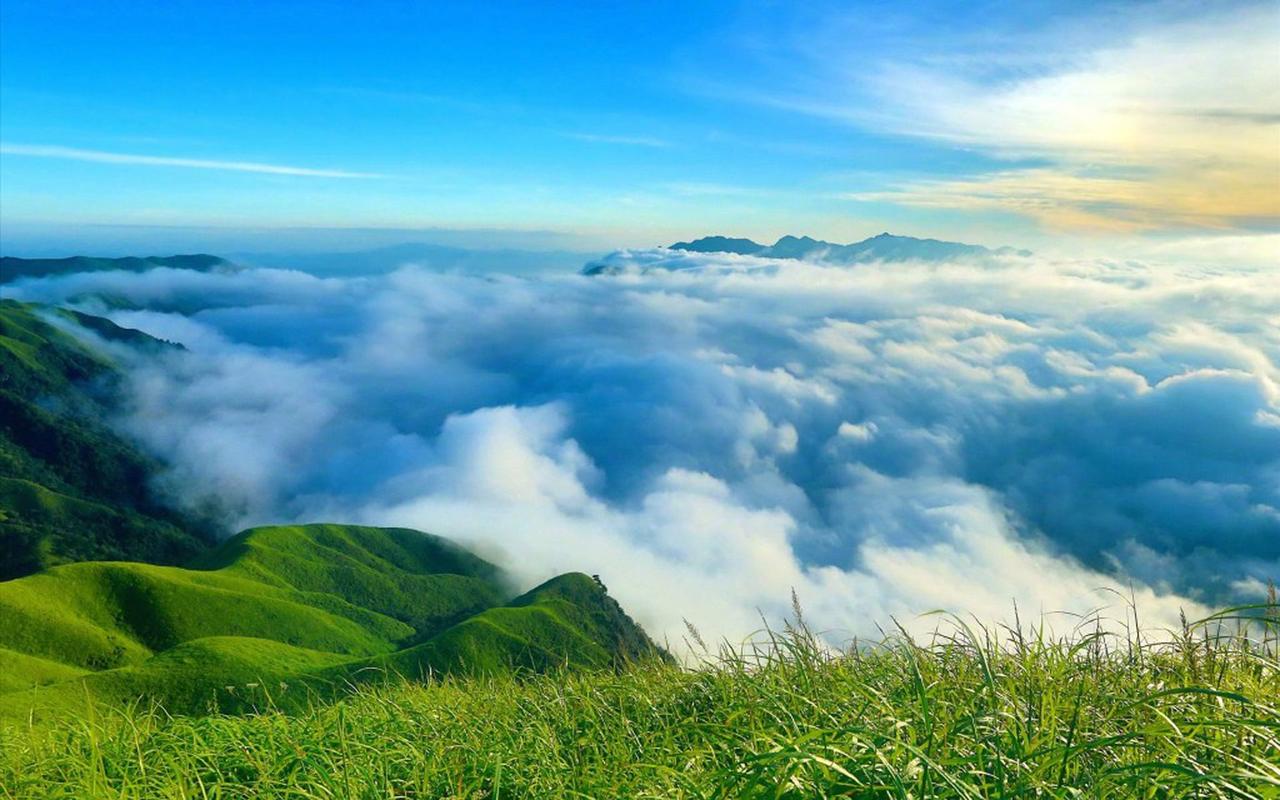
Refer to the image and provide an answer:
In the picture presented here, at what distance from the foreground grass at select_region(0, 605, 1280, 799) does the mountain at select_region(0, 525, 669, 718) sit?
96320 mm

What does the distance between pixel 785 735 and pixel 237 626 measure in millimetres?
171258

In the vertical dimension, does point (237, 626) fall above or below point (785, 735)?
below

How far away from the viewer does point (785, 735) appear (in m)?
6.16

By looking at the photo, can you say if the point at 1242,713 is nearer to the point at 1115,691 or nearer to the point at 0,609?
the point at 1115,691

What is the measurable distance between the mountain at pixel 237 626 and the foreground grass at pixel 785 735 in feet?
316

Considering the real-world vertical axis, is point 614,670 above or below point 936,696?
below

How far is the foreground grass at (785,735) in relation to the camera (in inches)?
183

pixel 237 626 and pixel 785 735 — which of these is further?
pixel 237 626

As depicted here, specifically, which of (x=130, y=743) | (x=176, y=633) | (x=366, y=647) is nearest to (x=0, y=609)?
(x=176, y=633)

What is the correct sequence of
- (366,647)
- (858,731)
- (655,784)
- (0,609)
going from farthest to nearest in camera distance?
(366,647) < (0,609) < (655,784) < (858,731)

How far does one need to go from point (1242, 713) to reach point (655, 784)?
14.1 ft

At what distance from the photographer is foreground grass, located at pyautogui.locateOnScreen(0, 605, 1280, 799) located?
15.2 feet

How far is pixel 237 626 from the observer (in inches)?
6024

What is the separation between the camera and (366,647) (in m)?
165
